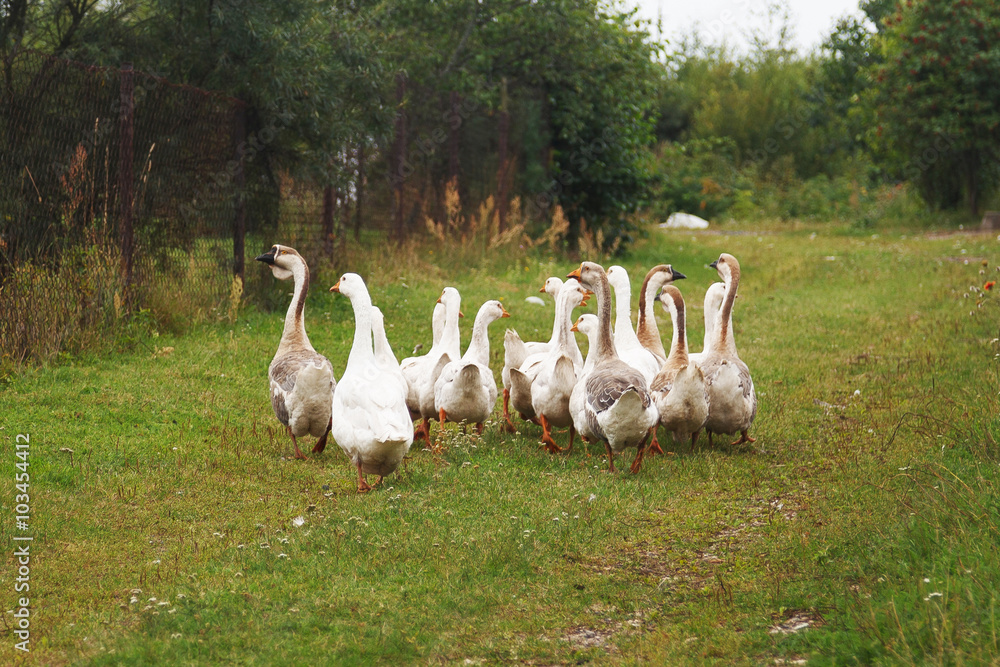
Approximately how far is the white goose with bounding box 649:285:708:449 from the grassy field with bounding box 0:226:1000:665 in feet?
0.87

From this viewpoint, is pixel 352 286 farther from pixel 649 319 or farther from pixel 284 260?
pixel 649 319

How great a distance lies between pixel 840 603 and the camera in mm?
4031

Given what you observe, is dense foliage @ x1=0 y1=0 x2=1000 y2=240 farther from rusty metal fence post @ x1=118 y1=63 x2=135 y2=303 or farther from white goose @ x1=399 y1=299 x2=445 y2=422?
white goose @ x1=399 y1=299 x2=445 y2=422

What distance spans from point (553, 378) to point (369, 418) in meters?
1.85

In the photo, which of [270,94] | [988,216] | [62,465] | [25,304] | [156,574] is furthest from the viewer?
[988,216]

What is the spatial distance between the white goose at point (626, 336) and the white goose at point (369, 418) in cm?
216

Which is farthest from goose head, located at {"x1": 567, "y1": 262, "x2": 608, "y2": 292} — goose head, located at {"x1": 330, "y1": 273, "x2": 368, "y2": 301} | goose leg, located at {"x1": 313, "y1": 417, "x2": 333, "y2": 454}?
goose leg, located at {"x1": 313, "y1": 417, "x2": 333, "y2": 454}

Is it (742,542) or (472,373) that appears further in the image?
(472,373)

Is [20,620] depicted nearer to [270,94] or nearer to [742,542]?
[742,542]

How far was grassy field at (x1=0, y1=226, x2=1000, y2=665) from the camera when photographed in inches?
153

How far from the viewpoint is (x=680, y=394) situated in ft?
21.9

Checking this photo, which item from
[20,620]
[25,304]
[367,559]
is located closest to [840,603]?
[367,559]

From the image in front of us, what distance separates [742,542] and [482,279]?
10204mm

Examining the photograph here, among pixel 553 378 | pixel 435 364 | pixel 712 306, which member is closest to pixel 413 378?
pixel 435 364
